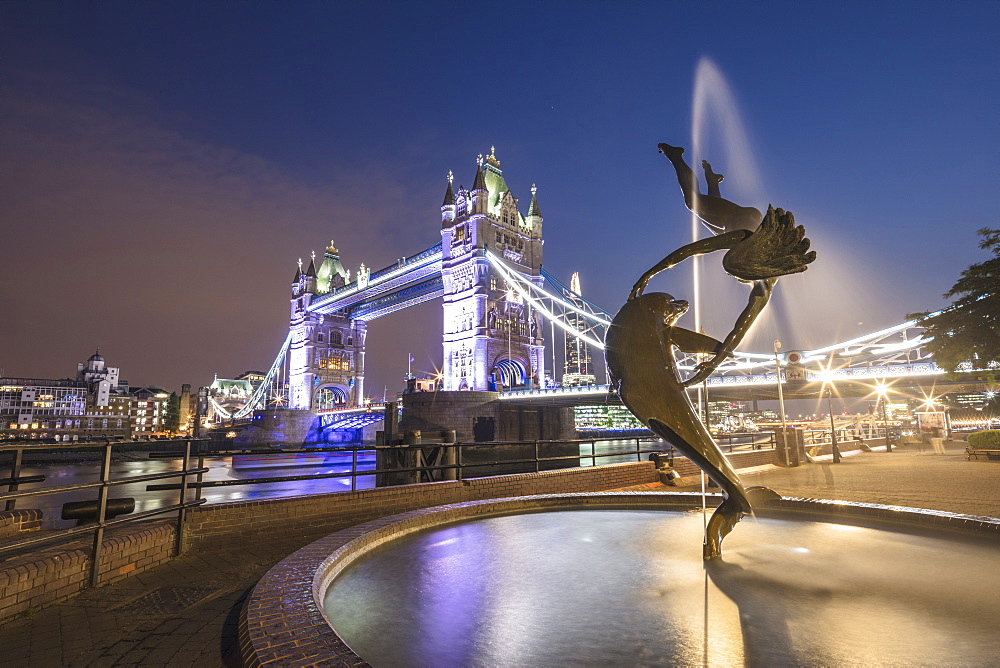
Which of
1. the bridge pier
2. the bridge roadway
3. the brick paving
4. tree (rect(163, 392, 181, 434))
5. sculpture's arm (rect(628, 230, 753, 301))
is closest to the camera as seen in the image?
the brick paving

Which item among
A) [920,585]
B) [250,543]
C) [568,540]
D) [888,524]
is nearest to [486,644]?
[568,540]

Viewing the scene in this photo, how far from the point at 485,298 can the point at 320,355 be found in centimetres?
3807

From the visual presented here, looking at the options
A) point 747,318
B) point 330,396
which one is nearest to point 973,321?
point 747,318

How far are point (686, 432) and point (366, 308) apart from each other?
8160cm

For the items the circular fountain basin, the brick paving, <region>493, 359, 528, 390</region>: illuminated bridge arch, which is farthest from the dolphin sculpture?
<region>493, 359, 528, 390</region>: illuminated bridge arch

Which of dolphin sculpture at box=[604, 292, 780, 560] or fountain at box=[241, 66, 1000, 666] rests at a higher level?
dolphin sculpture at box=[604, 292, 780, 560]

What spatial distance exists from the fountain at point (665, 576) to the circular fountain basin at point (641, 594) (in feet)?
0.05

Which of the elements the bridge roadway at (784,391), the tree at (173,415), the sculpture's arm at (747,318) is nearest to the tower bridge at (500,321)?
the bridge roadway at (784,391)

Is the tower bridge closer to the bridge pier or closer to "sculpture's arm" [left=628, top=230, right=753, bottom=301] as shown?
the bridge pier

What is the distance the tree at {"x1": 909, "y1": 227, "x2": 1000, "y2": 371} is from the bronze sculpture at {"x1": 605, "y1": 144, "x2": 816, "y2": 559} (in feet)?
64.2

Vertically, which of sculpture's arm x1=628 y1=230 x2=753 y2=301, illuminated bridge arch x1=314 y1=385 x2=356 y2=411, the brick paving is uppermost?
illuminated bridge arch x1=314 y1=385 x2=356 y2=411

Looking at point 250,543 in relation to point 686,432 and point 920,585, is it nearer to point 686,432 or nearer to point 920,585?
point 686,432

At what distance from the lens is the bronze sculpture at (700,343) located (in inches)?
167

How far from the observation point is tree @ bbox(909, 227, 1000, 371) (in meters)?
18.4
